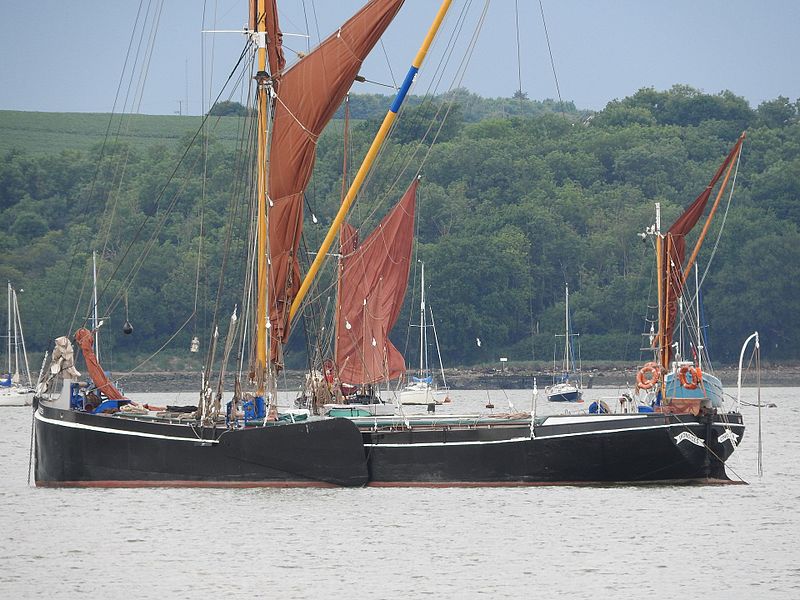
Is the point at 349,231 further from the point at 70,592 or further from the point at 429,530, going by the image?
the point at 70,592

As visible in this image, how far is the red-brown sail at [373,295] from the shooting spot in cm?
7100

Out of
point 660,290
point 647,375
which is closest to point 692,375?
point 647,375

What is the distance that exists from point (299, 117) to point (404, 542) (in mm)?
14174

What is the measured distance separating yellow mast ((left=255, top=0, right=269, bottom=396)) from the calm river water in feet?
13.5

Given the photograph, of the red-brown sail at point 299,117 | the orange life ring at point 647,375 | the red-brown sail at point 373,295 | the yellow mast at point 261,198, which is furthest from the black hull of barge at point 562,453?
the red-brown sail at point 373,295

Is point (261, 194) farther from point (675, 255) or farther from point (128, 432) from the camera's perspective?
point (675, 255)

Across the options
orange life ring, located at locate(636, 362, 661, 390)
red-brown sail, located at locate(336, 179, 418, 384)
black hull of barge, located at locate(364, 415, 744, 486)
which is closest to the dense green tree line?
red-brown sail, located at locate(336, 179, 418, 384)

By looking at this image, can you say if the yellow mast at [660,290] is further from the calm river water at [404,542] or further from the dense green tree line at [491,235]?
the dense green tree line at [491,235]

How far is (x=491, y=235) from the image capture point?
17138cm

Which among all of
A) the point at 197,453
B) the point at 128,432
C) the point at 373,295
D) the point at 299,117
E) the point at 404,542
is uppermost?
the point at 299,117

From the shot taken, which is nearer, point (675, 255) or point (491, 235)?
point (675, 255)

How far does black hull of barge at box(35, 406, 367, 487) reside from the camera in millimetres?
45500

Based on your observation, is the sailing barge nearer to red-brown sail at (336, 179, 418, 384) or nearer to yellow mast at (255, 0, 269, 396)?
yellow mast at (255, 0, 269, 396)

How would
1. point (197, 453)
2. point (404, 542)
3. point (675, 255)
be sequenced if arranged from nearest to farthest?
point (404, 542) → point (197, 453) → point (675, 255)
